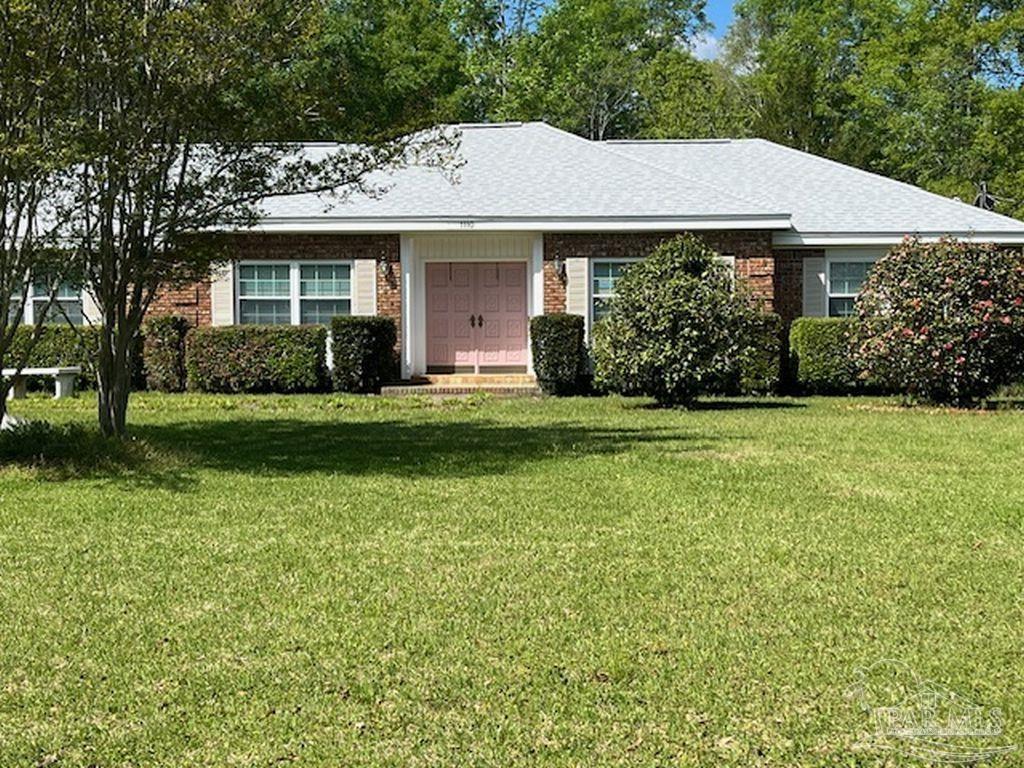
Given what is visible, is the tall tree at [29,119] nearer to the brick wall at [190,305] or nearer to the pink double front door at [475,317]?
the brick wall at [190,305]

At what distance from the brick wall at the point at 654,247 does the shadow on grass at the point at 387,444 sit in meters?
5.98

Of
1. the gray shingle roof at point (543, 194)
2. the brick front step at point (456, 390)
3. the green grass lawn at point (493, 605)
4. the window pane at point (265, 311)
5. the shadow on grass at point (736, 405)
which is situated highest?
the gray shingle roof at point (543, 194)

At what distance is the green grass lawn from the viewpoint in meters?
3.67

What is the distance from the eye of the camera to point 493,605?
5125 millimetres

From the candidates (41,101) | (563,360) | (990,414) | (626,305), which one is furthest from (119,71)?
(990,414)

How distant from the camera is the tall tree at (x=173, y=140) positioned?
9.33 m

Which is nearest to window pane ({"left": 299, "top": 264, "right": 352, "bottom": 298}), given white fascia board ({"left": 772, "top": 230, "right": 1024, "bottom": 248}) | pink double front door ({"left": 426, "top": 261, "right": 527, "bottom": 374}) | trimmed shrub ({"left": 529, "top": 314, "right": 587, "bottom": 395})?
pink double front door ({"left": 426, "top": 261, "right": 527, "bottom": 374})

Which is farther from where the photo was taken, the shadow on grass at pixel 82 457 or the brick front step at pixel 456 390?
the brick front step at pixel 456 390

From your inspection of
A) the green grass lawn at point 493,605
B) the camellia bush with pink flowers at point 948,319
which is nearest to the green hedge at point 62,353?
the green grass lawn at point 493,605

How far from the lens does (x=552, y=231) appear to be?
61.4 ft

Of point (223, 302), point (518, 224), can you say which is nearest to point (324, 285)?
point (223, 302)

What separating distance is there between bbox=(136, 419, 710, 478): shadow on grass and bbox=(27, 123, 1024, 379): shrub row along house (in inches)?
219

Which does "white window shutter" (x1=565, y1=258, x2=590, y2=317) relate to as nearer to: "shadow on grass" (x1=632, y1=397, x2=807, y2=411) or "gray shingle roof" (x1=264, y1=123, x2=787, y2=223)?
"gray shingle roof" (x1=264, y1=123, x2=787, y2=223)

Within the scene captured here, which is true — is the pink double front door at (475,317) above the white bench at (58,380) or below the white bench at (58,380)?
above
